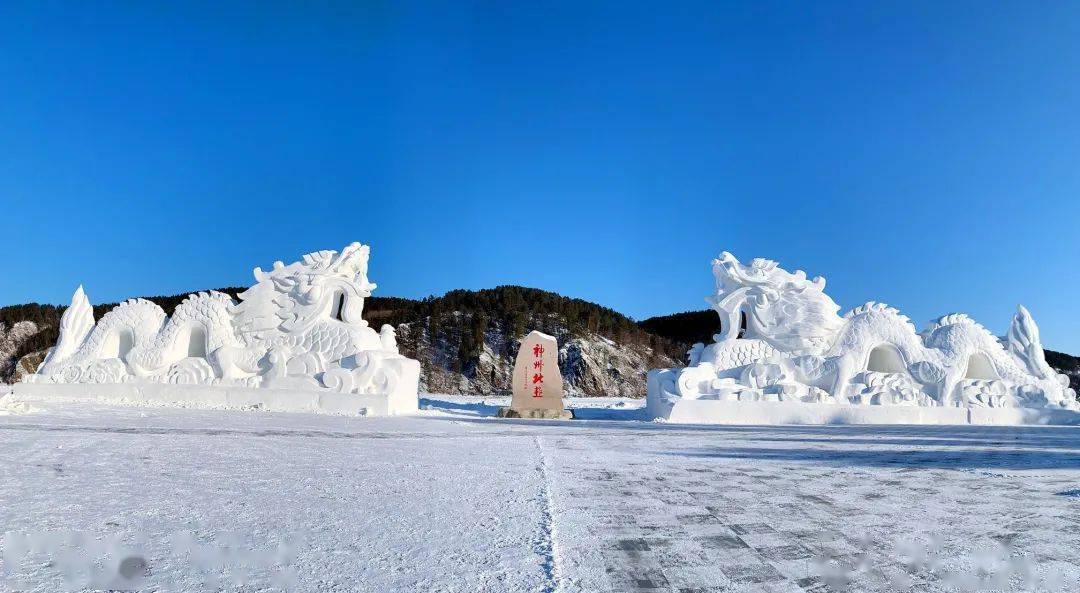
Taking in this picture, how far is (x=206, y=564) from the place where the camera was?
2430 millimetres

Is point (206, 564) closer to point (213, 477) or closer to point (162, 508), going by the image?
point (162, 508)

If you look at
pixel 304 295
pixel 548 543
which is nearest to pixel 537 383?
pixel 304 295

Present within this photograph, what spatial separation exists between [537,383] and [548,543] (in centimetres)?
998

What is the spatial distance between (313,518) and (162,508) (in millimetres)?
779

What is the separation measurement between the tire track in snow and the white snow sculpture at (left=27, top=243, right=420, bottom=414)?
793 centimetres

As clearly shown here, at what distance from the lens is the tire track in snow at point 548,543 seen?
90.7 inches

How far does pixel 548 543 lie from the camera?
2.76 m

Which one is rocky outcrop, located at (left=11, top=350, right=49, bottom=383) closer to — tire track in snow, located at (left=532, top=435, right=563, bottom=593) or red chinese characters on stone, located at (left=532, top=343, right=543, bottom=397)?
red chinese characters on stone, located at (left=532, top=343, right=543, bottom=397)

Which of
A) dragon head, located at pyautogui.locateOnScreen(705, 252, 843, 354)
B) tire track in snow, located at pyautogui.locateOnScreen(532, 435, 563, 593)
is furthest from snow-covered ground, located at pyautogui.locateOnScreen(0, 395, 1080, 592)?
dragon head, located at pyautogui.locateOnScreen(705, 252, 843, 354)

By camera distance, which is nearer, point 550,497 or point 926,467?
point 550,497

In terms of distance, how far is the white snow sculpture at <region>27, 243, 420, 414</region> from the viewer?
11.7 m

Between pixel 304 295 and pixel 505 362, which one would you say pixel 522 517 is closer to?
pixel 304 295

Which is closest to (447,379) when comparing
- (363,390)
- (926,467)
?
(363,390)

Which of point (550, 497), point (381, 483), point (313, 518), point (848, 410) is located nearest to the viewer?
point (313, 518)
